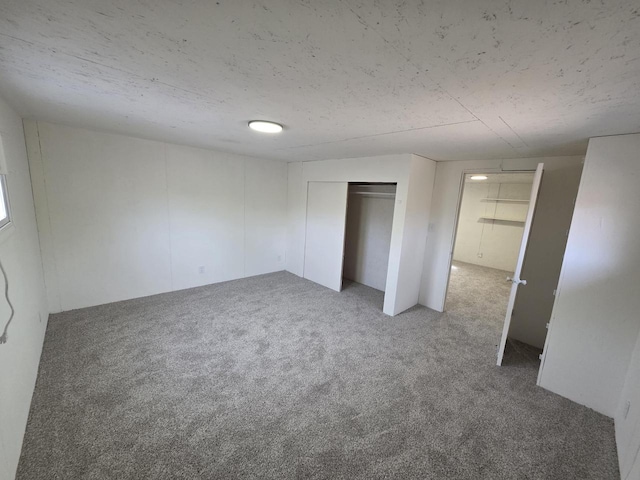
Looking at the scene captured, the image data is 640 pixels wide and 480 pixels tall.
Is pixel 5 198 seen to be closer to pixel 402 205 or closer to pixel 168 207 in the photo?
pixel 168 207

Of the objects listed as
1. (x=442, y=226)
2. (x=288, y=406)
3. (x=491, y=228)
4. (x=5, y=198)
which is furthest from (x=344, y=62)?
(x=491, y=228)

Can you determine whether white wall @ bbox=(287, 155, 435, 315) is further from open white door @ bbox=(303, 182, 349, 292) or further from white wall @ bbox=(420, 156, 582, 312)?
open white door @ bbox=(303, 182, 349, 292)

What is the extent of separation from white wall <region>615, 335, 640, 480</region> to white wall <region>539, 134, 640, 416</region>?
0.11 metres

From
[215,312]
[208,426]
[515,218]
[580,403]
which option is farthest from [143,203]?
[515,218]

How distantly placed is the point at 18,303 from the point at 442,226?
4439 mm

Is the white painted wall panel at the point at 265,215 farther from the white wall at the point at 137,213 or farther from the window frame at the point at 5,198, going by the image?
the window frame at the point at 5,198

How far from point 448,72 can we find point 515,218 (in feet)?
22.5

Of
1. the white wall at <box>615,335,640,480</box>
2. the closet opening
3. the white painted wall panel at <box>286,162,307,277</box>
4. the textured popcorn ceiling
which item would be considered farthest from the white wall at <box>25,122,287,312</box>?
the white wall at <box>615,335,640,480</box>

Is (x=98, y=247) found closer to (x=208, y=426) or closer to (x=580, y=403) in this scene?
(x=208, y=426)

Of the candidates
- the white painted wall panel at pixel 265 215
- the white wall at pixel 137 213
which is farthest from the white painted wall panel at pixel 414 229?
the white wall at pixel 137 213

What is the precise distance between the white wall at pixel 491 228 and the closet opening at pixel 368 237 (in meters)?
3.22

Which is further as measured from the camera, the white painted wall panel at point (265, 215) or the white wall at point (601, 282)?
the white painted wall panel at point (265, 215)

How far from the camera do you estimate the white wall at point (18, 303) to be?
1.39 metres

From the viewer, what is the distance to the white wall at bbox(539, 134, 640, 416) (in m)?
1.93
